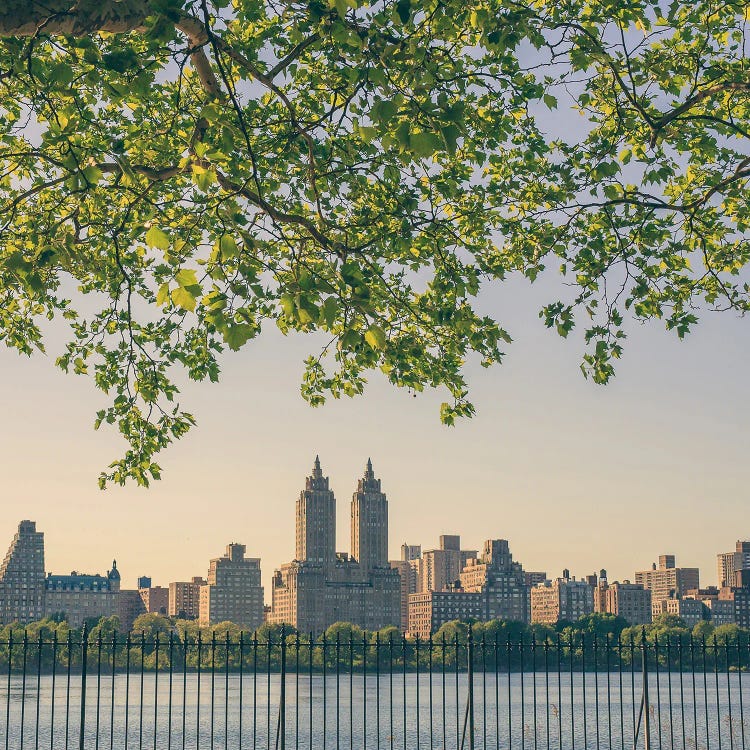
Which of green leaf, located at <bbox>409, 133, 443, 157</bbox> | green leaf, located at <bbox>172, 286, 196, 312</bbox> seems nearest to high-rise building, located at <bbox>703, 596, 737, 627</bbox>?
green leaf, located at <bbox>409, 133, 443, 157</bbox>

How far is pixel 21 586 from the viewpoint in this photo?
7530 inches

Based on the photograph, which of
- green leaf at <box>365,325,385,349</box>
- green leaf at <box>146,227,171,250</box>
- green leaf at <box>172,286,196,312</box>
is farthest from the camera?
green leaf at <box>365,325,385,349</box>

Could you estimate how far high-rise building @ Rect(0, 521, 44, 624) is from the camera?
188 metres

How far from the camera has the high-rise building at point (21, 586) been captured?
188250 mm

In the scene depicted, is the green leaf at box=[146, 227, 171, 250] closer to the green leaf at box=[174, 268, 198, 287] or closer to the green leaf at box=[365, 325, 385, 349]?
the green leaf at box=[174, 268, 198, 287]

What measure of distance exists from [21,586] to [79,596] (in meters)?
9.69

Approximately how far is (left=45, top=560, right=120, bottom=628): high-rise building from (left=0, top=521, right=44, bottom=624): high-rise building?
65.3 inches

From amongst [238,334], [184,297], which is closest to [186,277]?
[184,297]

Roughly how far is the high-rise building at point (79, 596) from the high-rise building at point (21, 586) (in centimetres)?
166

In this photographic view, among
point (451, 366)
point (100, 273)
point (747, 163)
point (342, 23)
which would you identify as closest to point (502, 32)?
point (342, 23)

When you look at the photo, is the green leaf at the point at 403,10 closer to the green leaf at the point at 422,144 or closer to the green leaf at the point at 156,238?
the green leaf at the point at 422,144

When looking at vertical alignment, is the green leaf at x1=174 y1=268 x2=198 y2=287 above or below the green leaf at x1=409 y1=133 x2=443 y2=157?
below

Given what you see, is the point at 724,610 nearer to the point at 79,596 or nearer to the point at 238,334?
the point at 79,596

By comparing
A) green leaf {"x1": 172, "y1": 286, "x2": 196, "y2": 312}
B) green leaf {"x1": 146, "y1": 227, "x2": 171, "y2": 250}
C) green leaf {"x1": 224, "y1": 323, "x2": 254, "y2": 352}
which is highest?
green leaf {"x1": 146, "y1": 227, "x2": 171, "y2": 250}
